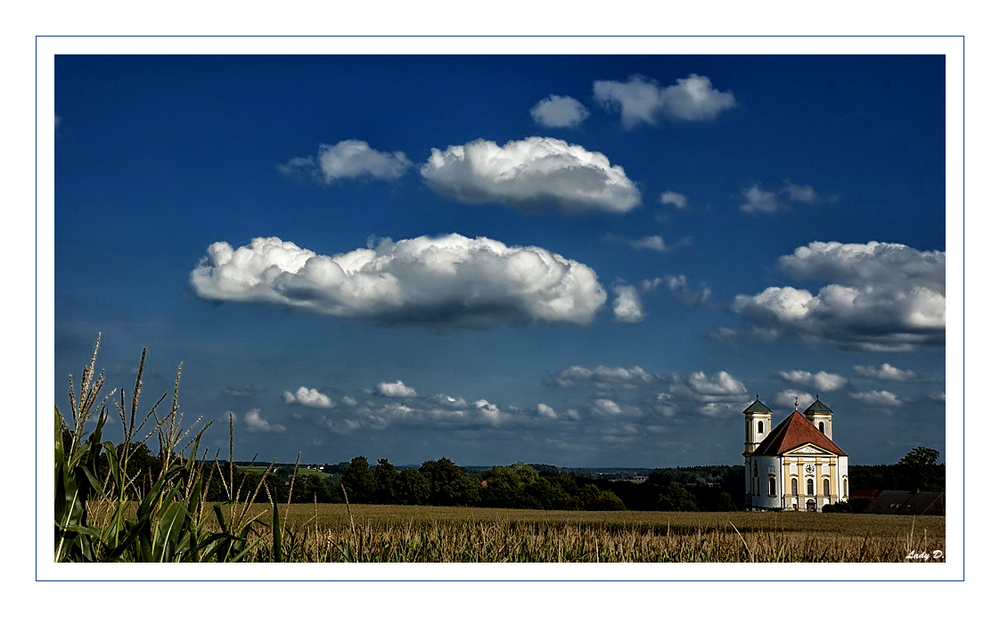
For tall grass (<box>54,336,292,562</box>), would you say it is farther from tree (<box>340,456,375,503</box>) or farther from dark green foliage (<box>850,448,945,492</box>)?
dark green foliage (<box>850,448,945,492</box>)

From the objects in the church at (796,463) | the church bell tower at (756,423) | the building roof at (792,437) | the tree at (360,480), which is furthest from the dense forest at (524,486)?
the church bell tower at (756,423)

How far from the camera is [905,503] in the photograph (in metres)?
15.8

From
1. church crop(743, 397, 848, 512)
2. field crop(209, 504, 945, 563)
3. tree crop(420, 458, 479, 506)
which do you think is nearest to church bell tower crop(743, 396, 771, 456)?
church crop(743, 397, 848, 512)

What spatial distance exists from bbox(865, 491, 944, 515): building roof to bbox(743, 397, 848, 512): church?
53.1ft

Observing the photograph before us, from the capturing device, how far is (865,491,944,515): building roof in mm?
14797

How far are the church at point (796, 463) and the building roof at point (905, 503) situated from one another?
16181 millimetres

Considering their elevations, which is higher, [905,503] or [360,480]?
[360,480]

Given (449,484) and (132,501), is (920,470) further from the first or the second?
(132,501)

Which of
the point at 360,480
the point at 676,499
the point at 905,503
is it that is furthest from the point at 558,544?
the point at 676,499

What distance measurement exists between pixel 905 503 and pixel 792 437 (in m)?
30.8

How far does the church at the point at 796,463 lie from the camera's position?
38.4 meters
